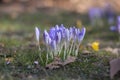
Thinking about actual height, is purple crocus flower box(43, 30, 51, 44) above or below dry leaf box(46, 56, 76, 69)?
above

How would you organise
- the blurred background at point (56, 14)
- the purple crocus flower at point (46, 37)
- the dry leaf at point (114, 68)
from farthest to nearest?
1. the blurred background at point (56, 14)
2. the purple crocus flower at point (46, 37)
3. the dry leaf at point (114, 68)

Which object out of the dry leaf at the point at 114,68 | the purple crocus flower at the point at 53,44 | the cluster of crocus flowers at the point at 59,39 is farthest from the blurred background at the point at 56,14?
the dry leaf at the point at 114,68

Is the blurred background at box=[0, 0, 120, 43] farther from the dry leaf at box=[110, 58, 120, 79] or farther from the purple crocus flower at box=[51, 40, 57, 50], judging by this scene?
the dry leaf at box=[110, 58, 120, 79]

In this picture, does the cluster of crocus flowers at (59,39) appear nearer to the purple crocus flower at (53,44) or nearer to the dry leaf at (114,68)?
the purple crocus flower at (53,44)

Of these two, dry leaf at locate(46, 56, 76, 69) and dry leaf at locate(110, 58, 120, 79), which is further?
dry leaf at locate(46, 56, 76, 69)

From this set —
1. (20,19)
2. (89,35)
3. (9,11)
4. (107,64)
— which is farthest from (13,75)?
(9,11)

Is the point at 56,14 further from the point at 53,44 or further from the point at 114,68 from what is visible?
the point at 114,68

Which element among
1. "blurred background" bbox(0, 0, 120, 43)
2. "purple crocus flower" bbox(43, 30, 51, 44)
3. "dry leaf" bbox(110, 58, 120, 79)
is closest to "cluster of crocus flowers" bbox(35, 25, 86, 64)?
"purple crocus flower" bbox(43, 30, 51, 44)

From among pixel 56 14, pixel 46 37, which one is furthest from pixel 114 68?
pixel 56 14

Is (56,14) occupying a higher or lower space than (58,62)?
higher

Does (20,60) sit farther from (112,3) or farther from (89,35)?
(112,3)
